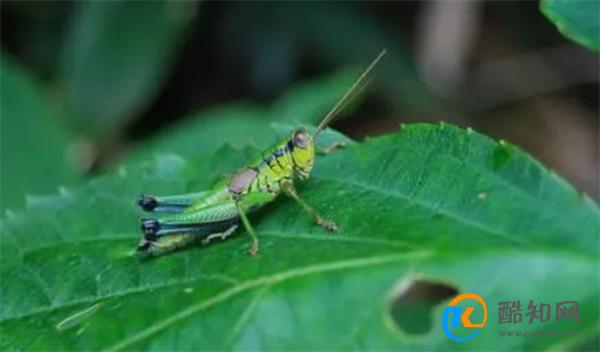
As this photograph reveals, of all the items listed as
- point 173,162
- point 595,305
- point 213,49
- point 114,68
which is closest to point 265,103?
point 213,49

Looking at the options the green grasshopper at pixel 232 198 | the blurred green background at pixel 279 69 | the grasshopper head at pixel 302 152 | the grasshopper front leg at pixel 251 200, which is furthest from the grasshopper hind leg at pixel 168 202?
the blurred green background at pixel 279 69

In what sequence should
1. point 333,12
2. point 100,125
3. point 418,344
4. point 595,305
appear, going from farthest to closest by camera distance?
point 333,12 < point 100,125 < point 418,344 < point 595,305

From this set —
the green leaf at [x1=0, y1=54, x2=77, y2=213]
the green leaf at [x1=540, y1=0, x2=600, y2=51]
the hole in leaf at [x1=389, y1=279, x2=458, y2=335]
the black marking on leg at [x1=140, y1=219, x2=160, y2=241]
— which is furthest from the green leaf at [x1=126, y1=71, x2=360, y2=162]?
the green leaf at [x1=540, y1=0, x2=600, y2=51]

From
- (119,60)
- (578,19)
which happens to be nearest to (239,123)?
(119,60)

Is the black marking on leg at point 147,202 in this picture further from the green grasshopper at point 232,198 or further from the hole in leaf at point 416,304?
the hole in leaf at point 416,304

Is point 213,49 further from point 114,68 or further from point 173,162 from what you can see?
point 173,162

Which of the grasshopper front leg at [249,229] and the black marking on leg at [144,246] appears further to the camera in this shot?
the black marking on leg at [144,246]
